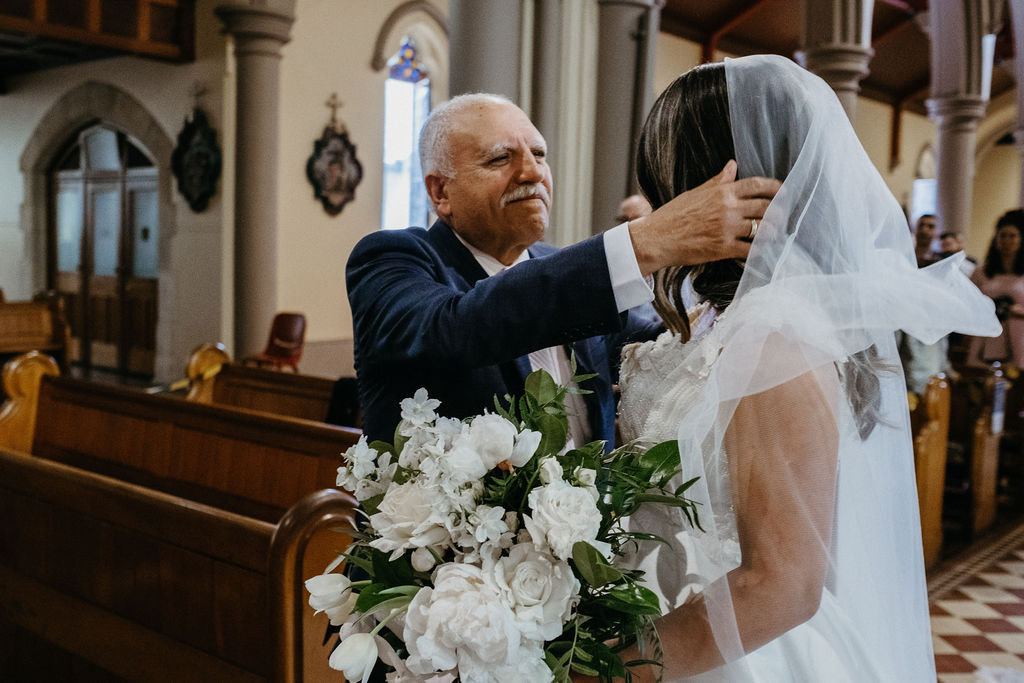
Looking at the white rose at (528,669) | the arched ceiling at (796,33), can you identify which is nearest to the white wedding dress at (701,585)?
the white rose at (528,669)

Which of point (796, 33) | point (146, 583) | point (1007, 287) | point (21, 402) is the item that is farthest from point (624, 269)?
point (796, 33)

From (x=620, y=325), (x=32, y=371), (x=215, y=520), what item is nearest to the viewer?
(x=620, y=325)

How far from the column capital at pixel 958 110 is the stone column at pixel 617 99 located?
6.36 metres

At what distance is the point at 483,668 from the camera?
1002mm

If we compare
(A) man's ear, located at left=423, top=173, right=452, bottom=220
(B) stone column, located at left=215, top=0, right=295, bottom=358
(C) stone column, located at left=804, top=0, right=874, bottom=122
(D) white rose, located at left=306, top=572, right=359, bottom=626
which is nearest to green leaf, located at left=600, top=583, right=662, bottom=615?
(D) white rose, located at left=306, top=572, right=359, bottom=626

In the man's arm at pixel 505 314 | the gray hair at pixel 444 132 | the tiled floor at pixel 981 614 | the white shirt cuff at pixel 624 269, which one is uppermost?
the gray hair at pixel 444 132

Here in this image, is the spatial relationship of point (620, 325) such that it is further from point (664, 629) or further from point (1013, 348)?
point (1013, 348)

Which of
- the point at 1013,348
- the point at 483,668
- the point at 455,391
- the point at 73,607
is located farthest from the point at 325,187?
the point at 483,668

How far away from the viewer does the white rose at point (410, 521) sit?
1049 millimetres

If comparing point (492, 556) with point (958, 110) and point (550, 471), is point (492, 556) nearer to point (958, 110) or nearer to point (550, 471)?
point (550, 471)

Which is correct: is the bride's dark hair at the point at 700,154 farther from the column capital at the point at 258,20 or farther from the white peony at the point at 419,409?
the column capital at the point at 258,20

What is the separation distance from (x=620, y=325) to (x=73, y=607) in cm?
196

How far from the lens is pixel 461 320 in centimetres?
137

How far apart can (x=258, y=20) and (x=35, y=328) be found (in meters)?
3.42
